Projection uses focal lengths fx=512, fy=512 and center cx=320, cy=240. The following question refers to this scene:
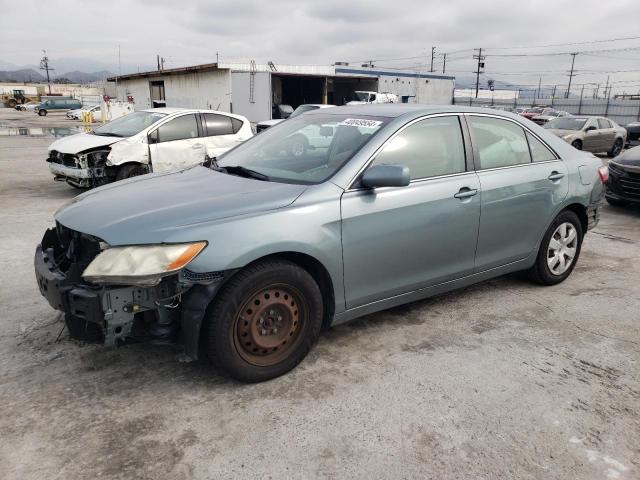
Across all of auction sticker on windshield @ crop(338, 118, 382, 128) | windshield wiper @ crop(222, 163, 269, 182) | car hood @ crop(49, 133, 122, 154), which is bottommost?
car hood @ crop(49, 133, 122, 154)

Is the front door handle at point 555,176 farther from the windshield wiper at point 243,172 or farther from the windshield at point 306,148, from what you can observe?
the windshield wiper at point 243,172

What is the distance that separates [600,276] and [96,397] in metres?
4.61

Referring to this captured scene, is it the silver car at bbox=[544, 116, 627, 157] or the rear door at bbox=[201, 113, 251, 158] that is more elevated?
the rear door at bbox=[201, 113, 251, 158]

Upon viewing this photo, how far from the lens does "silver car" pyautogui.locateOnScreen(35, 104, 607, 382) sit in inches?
105

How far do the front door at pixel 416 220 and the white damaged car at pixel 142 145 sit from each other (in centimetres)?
596

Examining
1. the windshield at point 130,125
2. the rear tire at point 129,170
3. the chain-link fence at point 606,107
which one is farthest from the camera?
the chain-link fence at point 606,107

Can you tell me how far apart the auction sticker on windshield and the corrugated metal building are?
2784 cm

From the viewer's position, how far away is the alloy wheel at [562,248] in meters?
Answer: 4.54

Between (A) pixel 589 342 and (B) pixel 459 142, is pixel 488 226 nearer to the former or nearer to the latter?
(B) pixel 459 142

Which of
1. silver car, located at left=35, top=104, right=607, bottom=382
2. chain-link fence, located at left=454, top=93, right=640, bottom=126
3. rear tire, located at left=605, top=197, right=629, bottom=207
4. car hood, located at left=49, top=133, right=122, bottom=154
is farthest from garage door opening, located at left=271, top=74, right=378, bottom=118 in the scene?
silver car, located at left=35, top=104, right=607, bottom=382

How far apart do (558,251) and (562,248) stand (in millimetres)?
59

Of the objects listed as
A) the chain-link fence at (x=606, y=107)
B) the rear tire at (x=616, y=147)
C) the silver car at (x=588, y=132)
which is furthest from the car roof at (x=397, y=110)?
the chain-link fence at (x=606, y=107)

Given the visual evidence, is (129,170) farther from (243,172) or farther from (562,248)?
(562,248)

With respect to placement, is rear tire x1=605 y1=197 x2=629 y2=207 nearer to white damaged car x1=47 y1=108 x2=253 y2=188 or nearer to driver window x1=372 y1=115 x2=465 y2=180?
driver window x1=372 y1=115 x2=465 y2=180
